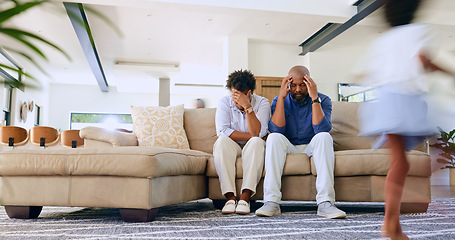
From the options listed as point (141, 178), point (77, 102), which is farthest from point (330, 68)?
point (77, 102)

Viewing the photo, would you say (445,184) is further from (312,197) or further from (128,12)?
(128,12)

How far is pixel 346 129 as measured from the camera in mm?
2869

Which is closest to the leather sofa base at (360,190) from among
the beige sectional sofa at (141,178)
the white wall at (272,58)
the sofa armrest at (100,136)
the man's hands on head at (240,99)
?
the beige sectional sofa at (141,178)

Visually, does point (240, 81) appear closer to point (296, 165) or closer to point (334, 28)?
point (296, 165)

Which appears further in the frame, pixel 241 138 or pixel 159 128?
pixel 159 128

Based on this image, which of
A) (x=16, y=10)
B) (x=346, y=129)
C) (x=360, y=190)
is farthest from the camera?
(x=346, y=129)

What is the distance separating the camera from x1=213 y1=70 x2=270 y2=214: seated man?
2264mm

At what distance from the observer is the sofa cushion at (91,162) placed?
188 centimetres

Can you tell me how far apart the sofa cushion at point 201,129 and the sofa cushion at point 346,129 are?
2.99 ft

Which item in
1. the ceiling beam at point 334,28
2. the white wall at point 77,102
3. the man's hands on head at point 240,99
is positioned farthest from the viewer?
the white wall at point 77,102

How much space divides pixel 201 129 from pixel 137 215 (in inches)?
48.4

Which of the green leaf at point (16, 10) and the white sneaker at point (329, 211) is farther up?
the green leaf at point (16, 10)

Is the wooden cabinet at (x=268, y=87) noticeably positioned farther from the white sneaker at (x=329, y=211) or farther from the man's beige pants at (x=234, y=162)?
the white sneaker at (x=329, y=211)

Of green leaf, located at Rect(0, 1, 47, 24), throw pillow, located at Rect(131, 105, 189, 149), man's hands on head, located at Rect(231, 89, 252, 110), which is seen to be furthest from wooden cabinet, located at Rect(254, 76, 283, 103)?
green leaf, located at Rect(0, 1, 47, 24)
